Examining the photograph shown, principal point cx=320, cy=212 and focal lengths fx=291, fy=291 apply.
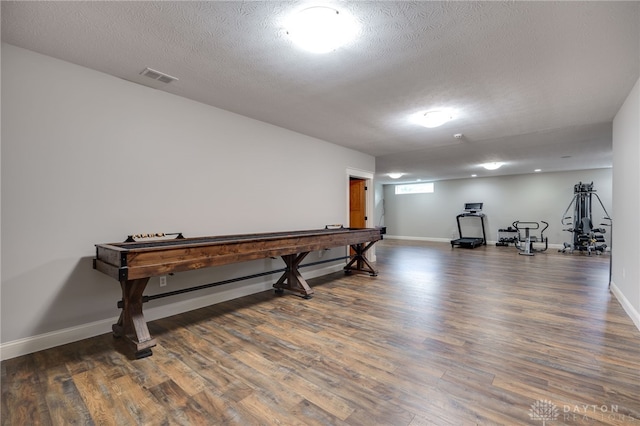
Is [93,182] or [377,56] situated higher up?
[377,56]

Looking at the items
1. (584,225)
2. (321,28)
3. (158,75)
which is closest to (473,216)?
(584,225)

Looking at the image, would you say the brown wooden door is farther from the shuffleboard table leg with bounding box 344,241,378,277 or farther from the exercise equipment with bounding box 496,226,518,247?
the exercise equipment with bounding box 496,226,518,247

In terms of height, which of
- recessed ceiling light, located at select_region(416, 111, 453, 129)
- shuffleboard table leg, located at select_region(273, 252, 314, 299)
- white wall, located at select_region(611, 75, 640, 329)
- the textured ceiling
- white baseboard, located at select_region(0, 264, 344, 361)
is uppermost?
the textured ceiling

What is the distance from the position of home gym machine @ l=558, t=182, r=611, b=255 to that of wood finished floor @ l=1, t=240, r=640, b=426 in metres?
5.27

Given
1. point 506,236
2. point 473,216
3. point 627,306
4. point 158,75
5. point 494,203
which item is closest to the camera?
point 158,75

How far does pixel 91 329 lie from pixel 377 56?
3584 mm

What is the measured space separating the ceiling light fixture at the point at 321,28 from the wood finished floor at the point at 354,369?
2411 millimetres

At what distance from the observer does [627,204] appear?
3.24 m

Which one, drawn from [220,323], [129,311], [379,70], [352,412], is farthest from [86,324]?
[379,70]

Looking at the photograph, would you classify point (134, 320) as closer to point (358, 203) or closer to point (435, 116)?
point (435, 116)

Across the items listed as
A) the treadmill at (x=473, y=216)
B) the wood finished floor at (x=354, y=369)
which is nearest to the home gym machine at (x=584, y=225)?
the treadmill at (x=473, y=216)

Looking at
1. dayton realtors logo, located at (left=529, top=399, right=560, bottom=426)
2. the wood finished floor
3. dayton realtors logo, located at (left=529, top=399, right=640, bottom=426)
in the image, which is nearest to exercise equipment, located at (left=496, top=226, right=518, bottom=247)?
the wood finished floor

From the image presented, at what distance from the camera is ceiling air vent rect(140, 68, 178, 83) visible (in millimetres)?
2758

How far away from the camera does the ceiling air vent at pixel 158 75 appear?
2758mm
